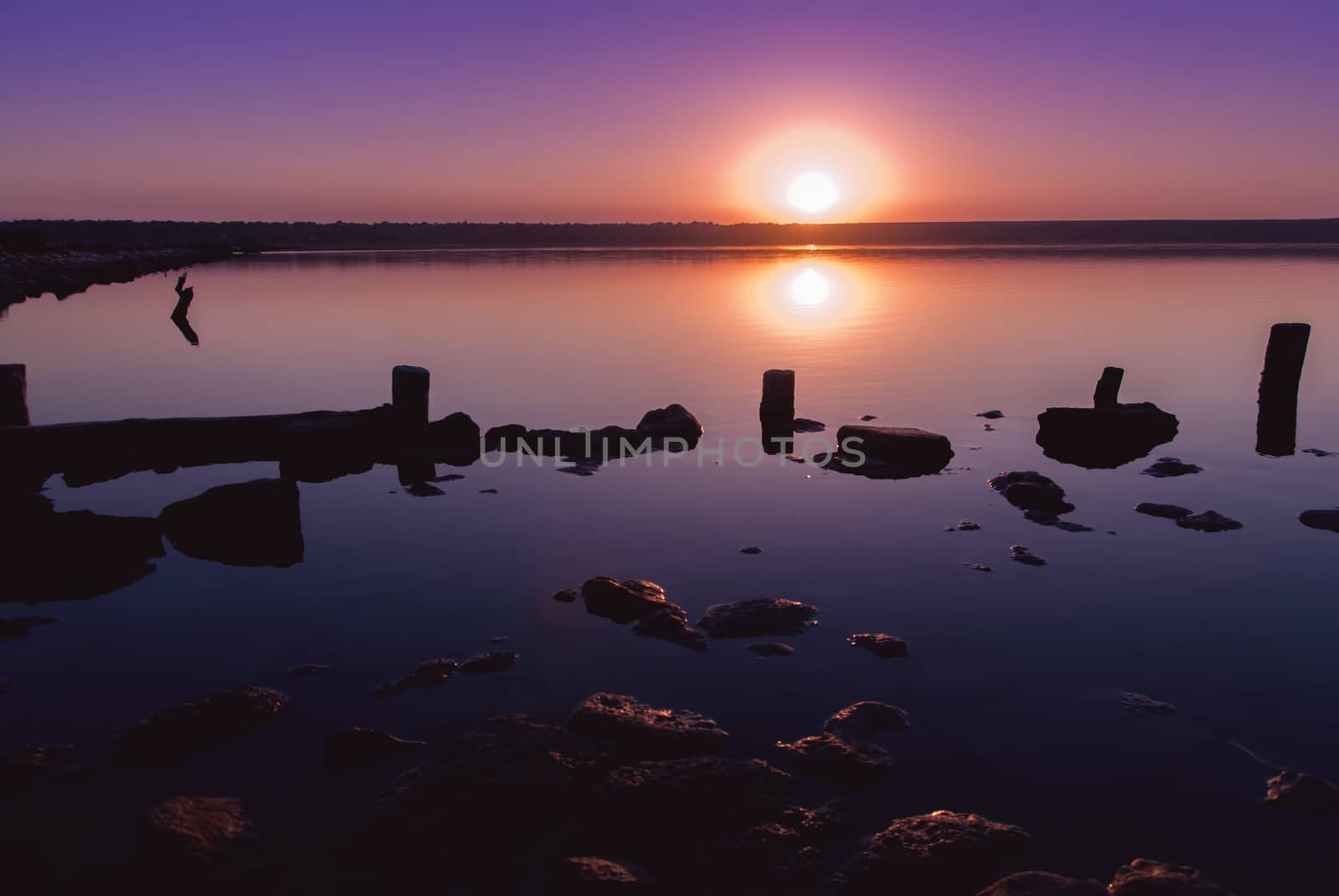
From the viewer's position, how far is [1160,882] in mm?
4648

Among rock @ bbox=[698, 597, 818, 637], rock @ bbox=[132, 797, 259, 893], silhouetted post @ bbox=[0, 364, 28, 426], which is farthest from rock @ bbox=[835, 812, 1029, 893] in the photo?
silhouetted post @ bbox=[0, 364, 28, 426]

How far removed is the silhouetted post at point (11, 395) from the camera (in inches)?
515

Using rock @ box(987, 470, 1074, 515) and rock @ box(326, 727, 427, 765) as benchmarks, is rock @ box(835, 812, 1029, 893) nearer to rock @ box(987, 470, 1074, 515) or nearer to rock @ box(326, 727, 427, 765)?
rock @ box(326, 727, 427, 765)

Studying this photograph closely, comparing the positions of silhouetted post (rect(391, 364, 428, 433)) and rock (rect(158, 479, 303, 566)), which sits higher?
silhouetted post (rect(391, 364, 428, 433))

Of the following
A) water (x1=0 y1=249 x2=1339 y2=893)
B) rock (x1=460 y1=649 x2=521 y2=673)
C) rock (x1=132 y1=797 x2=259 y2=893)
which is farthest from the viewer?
rock (x1=460 y1=649 x2=521 y2=673)

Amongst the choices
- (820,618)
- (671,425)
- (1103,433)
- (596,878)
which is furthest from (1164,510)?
(596,878)

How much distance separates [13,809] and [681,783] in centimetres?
385

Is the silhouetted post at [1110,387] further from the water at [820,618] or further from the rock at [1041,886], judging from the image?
the rock at [1041,886]

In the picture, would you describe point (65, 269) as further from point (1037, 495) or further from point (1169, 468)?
point (1169, 468)

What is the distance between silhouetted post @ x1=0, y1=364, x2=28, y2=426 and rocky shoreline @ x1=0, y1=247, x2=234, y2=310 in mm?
36814

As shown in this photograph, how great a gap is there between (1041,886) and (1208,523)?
803 centimetres

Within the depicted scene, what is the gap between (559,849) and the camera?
5102mm

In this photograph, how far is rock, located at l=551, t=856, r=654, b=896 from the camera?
4594 mm

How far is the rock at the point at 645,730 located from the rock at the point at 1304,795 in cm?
332
